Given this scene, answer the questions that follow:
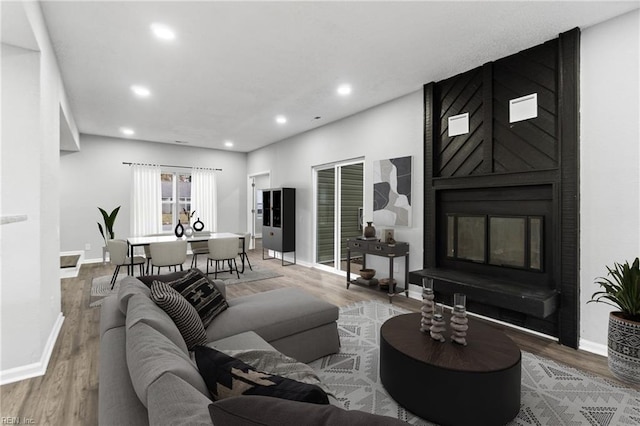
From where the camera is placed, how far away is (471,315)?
3543 mm

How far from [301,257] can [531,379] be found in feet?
15.3

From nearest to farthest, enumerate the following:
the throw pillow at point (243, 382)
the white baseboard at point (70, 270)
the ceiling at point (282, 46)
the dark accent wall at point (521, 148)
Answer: the throw pillow at point (243, 382), the ceiling at point (282, 46), the dark accent wall at point (521, 148), the white baseboard at point (70, 270)

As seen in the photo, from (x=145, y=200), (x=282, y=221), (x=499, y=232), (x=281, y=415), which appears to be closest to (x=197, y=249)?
(x=282, y=221)

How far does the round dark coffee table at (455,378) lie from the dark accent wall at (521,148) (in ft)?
4.48

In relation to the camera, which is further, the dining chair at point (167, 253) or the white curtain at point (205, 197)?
the white curtain at point (205, 197)

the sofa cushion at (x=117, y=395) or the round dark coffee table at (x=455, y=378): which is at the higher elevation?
the sofa cushion at (x=117, y=395)

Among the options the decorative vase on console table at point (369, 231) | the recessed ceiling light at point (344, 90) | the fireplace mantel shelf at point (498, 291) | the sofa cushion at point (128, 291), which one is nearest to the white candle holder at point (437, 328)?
the fireplace mantel shelf at point (498, 291)

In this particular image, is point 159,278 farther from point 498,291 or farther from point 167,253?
point 498,291

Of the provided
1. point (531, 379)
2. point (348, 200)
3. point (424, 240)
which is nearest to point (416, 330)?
point (531, 379)

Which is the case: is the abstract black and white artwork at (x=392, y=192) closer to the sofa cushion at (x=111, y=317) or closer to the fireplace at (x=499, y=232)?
the fireplace at (x=499, y=232)

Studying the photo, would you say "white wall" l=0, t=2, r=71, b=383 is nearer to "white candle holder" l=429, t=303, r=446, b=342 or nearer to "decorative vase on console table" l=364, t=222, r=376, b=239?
"white candle holder" l=429, t=303, r=446, b=342

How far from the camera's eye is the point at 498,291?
290 centimetres

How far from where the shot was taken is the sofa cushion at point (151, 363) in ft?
3.04

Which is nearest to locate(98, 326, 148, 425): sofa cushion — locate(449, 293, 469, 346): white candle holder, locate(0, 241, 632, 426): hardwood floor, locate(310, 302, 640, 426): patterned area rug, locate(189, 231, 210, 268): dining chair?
locate(0, 241, 632, 426): hardwood floor
